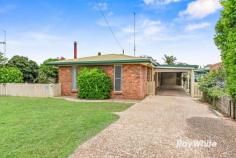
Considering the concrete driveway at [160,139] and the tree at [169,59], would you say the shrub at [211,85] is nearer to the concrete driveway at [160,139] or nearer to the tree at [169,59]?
the concrete driveway at [160,139]

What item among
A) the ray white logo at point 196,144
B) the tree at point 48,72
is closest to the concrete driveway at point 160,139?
the ray white logo at point 196,144

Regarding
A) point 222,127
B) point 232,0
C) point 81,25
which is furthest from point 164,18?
point 222,127

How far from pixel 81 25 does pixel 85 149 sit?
17225mm

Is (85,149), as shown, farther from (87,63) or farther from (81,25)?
(81,25)

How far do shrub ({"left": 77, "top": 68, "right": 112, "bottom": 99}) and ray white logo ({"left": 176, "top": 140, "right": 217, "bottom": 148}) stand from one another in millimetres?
11264

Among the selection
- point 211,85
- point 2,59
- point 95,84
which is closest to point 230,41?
point 211,85

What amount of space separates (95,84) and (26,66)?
1287 centimetres

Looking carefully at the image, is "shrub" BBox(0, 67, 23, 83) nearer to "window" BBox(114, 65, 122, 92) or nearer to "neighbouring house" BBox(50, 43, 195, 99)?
"neighbouring house" BBox(50, 43, 195, 99)

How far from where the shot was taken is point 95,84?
17266 millimetres

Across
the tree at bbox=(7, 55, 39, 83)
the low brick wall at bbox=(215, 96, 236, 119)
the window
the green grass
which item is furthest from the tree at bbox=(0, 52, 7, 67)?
the low brick wall at bbox=(215, 96, 236, 119)

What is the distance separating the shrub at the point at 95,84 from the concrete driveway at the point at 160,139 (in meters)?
7.98

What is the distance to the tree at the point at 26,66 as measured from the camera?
86.8 feet

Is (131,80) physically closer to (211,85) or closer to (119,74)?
(119,74)

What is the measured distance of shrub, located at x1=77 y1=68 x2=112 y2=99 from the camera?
1716 cm
